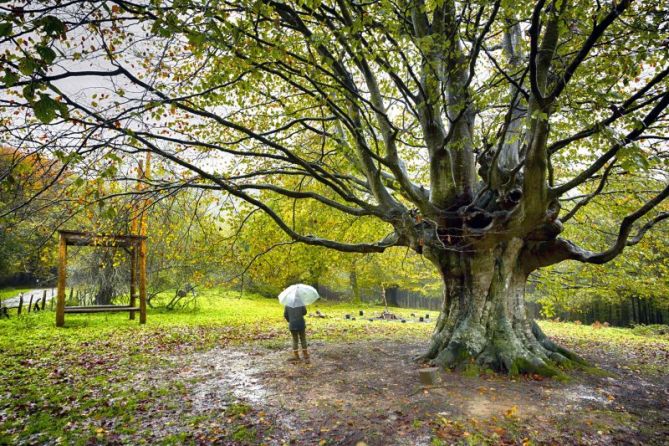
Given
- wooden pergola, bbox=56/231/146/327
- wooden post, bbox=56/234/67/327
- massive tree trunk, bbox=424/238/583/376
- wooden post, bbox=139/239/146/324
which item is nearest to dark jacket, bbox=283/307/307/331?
massive tree trunk, bbox=424/238/583/376

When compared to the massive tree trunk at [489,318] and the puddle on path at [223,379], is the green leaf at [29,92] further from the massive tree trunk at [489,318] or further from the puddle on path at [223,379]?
the massive tree trunk at [489,318]

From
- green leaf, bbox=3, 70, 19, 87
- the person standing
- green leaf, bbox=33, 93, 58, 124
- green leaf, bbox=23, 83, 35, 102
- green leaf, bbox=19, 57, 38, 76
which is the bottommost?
the person standing

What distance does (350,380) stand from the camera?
6512mm

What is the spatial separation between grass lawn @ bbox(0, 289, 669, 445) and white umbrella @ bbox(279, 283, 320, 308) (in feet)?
4.14

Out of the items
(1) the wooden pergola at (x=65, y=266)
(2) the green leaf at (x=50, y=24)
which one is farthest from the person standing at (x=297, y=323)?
(2) the green leaf at (x=50, y=24)

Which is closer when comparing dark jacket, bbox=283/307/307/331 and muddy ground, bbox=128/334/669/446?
muddy ground, bbox=128/334/669/446

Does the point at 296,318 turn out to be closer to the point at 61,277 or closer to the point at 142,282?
the point at 142,282

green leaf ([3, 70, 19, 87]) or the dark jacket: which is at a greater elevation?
green leaf ([3, 70, 19, 87])

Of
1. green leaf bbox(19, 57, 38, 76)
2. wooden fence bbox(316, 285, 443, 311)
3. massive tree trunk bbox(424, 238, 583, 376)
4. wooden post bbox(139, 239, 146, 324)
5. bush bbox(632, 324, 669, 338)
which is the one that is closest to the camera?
green leaf bbox(19, 57, 38, 76)

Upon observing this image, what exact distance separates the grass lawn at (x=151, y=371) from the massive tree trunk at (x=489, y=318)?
2.68ft

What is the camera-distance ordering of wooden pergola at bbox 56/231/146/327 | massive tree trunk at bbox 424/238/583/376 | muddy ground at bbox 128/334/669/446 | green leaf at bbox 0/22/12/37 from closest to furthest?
green leaf at bbox 0/22/12/37
muddy ground at bbox 128/334/669/446
massive tree trunk at bbox 424/238/583/376
wooden pergola at bbox 56/231/146/327

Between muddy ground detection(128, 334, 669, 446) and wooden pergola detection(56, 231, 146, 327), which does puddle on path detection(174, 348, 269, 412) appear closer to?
muddy ground detection(128, 334, 669, 446)

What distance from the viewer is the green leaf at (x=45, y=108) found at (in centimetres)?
231

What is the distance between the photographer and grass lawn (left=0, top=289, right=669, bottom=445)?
4383 mm
